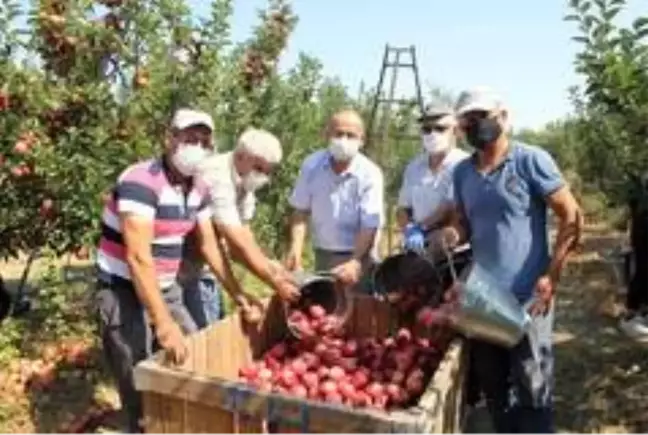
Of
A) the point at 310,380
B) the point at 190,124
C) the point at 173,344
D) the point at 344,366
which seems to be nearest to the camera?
the point at 173,344

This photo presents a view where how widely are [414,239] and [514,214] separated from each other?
57 cm

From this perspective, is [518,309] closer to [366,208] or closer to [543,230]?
[543,230]

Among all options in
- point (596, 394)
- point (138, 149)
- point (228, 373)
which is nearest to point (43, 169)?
point (138, 149)

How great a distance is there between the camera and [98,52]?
18.8 feet

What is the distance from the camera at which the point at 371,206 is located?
4.41m

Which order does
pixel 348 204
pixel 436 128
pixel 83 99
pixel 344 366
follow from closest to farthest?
1. pixel 344 366
2. pixel 436 128
3. pixel 348 204
4. pixel 83 99

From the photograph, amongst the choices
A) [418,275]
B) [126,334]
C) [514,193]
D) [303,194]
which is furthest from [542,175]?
[126,334]

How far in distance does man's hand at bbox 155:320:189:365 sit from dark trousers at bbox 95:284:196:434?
27.4 inches

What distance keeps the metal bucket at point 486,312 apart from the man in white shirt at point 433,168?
3.10 ft

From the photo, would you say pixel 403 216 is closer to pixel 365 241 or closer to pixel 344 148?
pixel 365 241

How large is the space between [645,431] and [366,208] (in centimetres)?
206

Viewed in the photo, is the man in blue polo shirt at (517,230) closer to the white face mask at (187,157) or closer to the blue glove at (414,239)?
the blue glove at (414,239)

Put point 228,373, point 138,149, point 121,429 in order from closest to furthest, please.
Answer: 1. point 228,373
2. point 121,429
3. point 138,149

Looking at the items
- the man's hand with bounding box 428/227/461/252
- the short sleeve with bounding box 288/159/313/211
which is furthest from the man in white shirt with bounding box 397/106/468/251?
the short sleeve with bounding box 288/159/313/211
